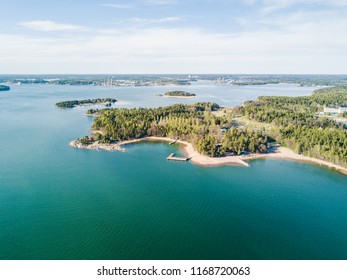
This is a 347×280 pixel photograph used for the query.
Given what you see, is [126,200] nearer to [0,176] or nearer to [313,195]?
[0,176]

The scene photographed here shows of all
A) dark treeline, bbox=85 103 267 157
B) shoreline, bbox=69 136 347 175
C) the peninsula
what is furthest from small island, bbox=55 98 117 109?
shoreline, bbox=69 136 347 175

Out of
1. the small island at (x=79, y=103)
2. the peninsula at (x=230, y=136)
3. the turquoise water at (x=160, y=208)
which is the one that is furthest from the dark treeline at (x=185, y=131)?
the small island at (x=79, y=103)

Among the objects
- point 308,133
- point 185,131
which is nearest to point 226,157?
point 185,131

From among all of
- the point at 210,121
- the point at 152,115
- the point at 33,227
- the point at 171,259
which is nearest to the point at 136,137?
the point at 152,115

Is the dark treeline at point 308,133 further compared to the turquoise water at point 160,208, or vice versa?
the dark treeline at point 308,133

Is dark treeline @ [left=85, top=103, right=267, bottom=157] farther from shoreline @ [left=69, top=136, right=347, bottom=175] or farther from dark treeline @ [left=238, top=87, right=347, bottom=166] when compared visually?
dark treeline @ [left=238, top=87, right=347, bottom=166]

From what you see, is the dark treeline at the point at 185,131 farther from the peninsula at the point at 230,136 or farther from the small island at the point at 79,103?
the small island at the point at 79,103

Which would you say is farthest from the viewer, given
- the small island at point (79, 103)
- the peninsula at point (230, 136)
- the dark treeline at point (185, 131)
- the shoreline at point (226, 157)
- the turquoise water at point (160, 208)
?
the small island at point (79, 103)
